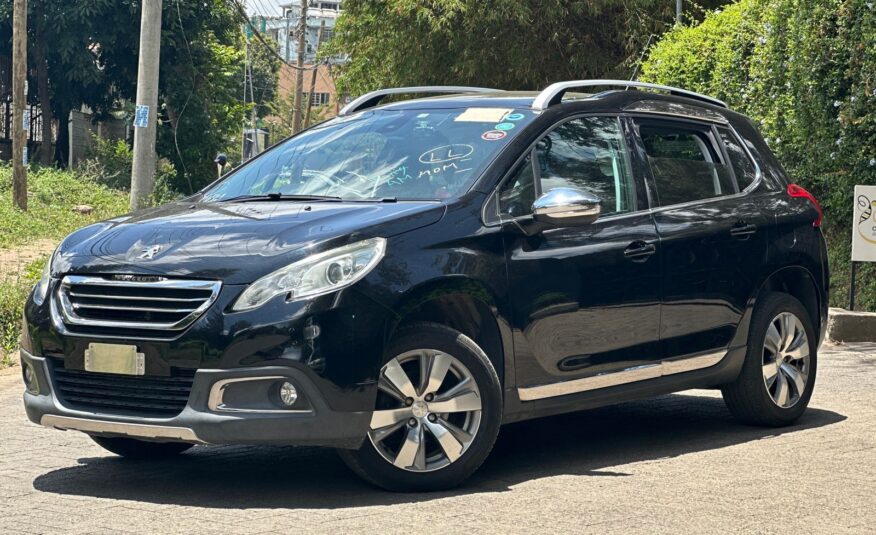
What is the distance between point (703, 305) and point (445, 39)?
2749 centimetres

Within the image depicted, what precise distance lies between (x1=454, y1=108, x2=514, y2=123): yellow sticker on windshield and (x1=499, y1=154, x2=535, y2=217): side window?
31 cm

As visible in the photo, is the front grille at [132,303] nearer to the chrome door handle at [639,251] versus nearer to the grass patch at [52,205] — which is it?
the chrome door handle at [639,251]

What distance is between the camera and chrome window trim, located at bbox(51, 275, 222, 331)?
595 cm

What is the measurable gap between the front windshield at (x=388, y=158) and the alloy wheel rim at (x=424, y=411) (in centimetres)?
84

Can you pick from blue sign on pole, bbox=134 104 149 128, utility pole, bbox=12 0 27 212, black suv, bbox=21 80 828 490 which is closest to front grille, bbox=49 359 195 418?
black suv, bbox=21 80 828 490

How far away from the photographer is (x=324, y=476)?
22.3 ft

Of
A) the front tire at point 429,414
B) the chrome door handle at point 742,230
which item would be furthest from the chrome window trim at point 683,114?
Answer: the front tire at point 429,414

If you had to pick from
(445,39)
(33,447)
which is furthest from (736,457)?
(445,39)

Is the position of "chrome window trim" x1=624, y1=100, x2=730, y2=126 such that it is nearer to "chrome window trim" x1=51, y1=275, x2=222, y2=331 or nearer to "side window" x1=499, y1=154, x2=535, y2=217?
"side window" x1=499, y1=154, x2=535, y2=217

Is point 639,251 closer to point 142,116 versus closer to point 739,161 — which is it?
point 739,161

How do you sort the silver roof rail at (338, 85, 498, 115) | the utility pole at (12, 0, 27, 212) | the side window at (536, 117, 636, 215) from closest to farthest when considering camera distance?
the side window at (536, 117, 636, 215)
the silver roof rail at (338, 85, 498, 115)
the utility pole at (12, 0, 27, 212)

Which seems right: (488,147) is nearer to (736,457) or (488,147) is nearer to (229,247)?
(229,247)

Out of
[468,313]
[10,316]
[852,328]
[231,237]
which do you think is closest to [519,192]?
[468,313]

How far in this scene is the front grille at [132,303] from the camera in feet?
19.6
